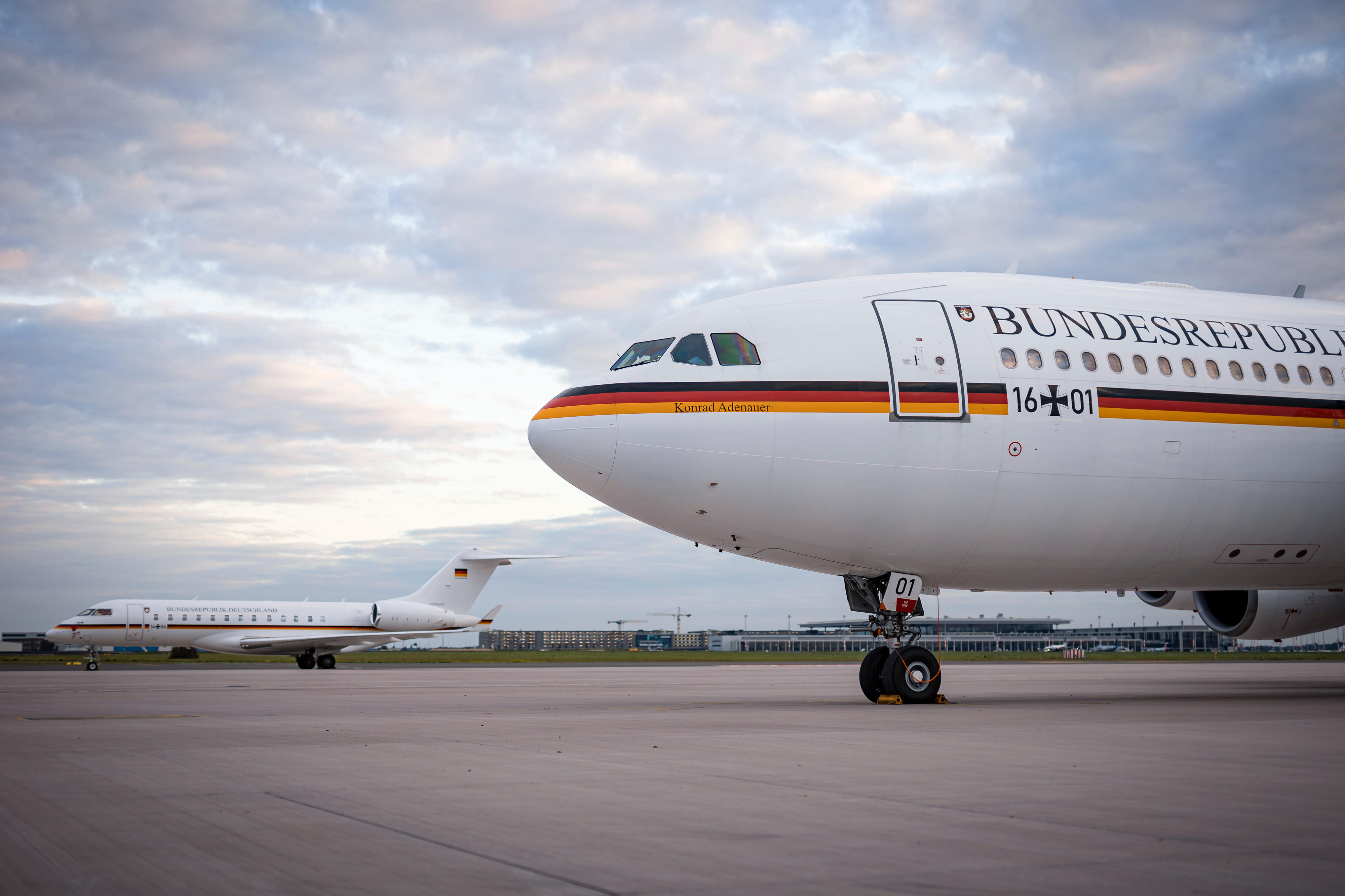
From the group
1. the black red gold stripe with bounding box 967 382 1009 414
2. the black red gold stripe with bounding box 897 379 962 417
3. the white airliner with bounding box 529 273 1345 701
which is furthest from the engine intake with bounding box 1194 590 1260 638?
the black red gold stripe with bounding box 897 379 962 417

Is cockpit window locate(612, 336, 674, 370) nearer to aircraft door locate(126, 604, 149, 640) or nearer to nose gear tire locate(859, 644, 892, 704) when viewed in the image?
nose gear tire locate(859, 644, 892, 704)

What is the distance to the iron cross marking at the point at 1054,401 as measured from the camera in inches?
584

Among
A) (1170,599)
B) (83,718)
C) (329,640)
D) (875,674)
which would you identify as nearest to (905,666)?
(875,674)

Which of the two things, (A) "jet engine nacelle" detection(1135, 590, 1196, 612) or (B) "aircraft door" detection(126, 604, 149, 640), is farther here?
(B) "aircraft door" detection(126, 604, 149, 640)

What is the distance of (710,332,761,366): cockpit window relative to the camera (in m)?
14.4

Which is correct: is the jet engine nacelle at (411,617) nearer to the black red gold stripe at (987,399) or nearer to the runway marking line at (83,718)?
the runway marking line at (83,718)

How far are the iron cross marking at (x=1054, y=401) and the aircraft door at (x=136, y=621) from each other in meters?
40.0

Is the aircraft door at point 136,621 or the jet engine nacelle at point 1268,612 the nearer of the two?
the jet engine nacelle at point 1268,612

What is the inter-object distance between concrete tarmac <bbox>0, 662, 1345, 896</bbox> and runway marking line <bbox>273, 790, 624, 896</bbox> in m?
0.02

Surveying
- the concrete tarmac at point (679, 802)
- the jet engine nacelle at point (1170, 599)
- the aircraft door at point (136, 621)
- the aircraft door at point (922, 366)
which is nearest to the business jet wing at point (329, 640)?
the aircraft door at point (136, 621)

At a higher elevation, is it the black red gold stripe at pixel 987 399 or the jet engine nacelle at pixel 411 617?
the black red gold stripe at pixel 987 399

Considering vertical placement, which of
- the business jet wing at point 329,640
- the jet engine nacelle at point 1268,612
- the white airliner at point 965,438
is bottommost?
the business jet wing at point 329,640

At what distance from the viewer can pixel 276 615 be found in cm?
4712

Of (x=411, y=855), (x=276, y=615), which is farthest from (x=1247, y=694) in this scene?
(x=276, y=615)
